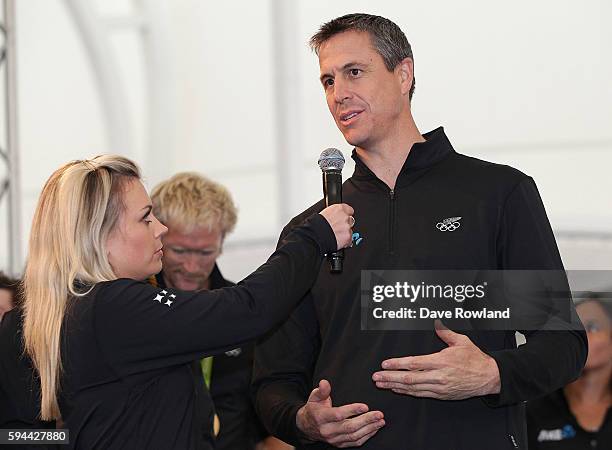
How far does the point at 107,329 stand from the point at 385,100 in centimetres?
99

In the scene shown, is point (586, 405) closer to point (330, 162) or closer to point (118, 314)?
point (330, 162)

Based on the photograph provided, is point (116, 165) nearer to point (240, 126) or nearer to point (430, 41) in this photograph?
point (430, 41)

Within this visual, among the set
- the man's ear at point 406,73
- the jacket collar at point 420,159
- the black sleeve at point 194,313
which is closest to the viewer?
the black sleeve at point 194,313

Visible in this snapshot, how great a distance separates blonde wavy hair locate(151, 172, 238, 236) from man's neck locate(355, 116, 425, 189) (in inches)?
35.7

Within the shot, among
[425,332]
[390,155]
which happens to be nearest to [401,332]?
[425,332]

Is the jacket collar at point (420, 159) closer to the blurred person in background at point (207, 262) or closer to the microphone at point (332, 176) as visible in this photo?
the microphone at point (332, 176)

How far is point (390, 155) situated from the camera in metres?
2.70

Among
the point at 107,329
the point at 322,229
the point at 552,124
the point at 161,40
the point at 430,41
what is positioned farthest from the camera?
the point at 161,40

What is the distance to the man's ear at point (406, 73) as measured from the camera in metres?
2.78

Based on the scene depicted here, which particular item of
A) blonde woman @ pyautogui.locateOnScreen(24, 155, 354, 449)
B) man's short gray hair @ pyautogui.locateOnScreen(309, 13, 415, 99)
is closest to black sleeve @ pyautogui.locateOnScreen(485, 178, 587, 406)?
blonde woman @ pyautogui.locateOnScreen(24, 155, 354, 449)

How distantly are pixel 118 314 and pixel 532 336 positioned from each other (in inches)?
39.8

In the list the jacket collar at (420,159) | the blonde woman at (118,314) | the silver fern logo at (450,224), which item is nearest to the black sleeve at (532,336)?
the silver fern logo at (450,224)

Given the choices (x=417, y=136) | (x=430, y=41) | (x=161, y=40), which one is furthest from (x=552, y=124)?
(x=417, y=136)

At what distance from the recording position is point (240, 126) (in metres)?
10.3
